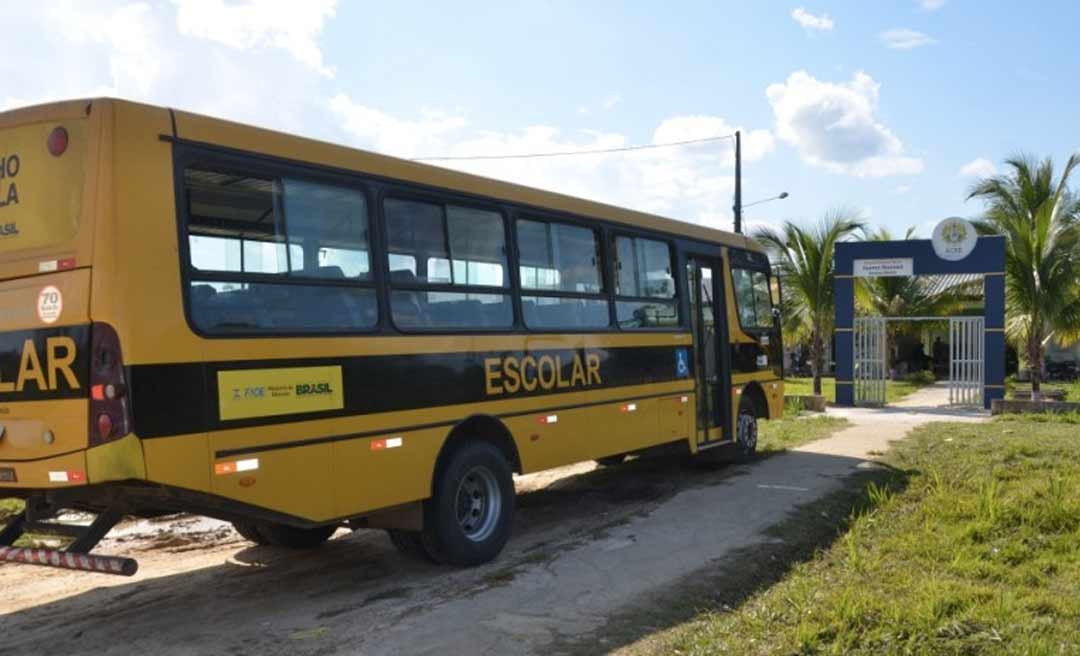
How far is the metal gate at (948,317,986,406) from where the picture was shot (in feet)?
65.6

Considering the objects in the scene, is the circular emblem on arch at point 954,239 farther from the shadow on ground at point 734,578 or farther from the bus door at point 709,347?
the shadow on ground at point 734,578

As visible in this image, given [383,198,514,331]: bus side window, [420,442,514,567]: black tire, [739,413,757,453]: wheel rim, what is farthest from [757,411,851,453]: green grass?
[383,198,514,331]: bus side window

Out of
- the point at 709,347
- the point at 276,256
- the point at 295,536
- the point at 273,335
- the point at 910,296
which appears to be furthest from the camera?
the point at 910,296

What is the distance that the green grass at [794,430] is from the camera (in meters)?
14.2

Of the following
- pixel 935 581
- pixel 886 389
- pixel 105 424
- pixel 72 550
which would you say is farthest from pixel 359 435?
pixel 886 389

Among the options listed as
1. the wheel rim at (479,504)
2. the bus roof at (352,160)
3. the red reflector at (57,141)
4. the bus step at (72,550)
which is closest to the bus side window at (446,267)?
the bus roof at (352,160)

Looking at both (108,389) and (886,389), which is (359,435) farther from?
(886,389)

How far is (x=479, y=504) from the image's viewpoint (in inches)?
291

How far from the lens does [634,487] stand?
1074 cm

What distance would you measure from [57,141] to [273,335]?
1596 mm

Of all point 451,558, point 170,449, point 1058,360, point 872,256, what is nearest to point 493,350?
point 451,558

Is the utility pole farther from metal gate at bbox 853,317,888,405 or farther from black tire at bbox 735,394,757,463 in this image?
black tire at bbox 735,394,757,463

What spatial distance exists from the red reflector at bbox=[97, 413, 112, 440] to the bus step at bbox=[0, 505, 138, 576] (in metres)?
0.72

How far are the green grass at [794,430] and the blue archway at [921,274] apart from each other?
2960 mm
